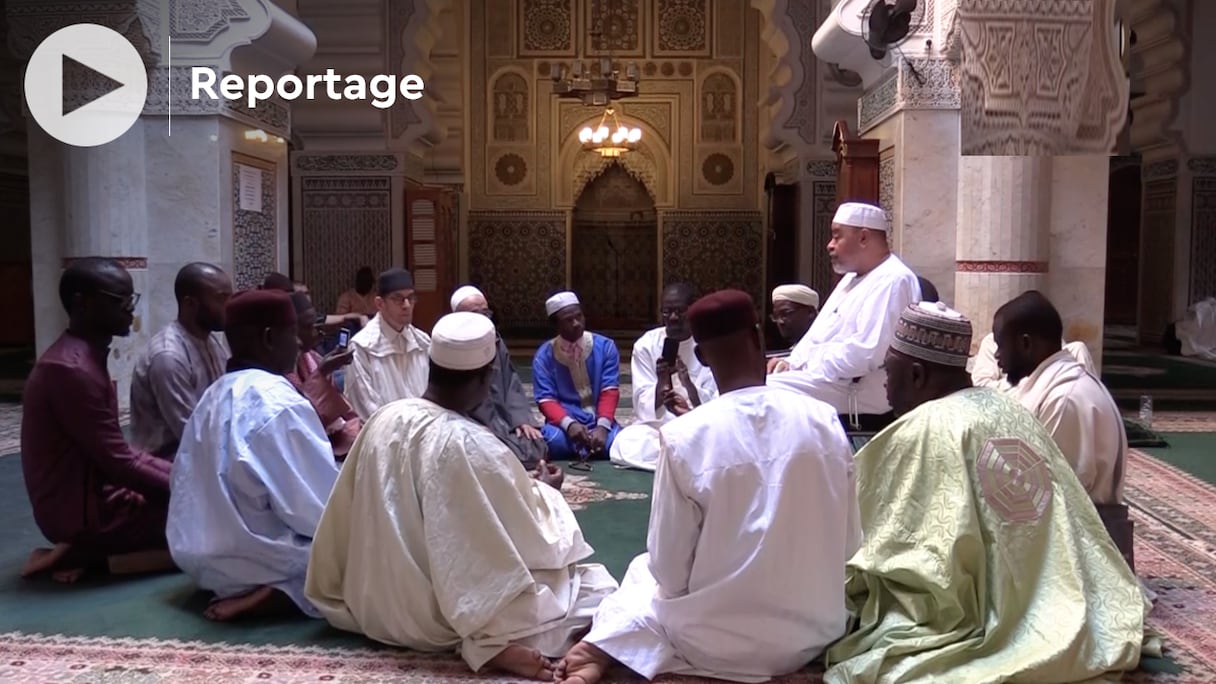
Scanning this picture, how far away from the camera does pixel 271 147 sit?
5.85 metres

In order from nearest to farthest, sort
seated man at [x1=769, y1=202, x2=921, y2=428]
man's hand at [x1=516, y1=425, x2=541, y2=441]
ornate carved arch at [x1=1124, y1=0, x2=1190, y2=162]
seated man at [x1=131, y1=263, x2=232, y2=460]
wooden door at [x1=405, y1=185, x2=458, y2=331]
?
seated man at [x1=131, y1=263, x2=232, y2=460]
seated man at [x1=769, y1=202, x2=921, y2=428]
man's hand at [x1=516, y1=425, x2=541, y2=441]
ornate carved arch at [x1=1124, y1=0, x2=1190, y2=162]
wooden door at [x1=405, y1=185, x2=458, y2=331]

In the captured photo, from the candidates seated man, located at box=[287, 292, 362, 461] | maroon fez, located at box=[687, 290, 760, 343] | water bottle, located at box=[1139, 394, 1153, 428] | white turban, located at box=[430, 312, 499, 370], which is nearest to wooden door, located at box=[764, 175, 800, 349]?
water bottle, located at box=[1139, 394, 1153, 428]

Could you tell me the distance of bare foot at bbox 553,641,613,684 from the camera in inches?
80.4

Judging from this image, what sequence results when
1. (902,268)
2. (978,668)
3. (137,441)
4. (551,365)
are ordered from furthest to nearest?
(551,365) < (902,268) < (137,441) < (978,668)

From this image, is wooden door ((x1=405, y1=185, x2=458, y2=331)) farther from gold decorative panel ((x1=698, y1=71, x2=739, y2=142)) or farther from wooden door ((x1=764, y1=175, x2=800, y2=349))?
gold decorative panel ((x1=698, y1=71, x2=739, y2=142))

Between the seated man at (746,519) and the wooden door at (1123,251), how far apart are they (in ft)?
40.0

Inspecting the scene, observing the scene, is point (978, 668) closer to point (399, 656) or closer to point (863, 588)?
point (863, 588)

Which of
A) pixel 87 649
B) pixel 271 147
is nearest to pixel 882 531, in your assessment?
pixel 87 649

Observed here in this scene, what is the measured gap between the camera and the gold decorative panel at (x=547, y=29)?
11.6 m

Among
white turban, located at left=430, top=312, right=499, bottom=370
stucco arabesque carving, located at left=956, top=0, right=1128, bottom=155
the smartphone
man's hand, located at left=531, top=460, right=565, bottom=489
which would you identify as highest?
stucco arabesque carving, located at left=956, top=0, right=1128, bottom=155

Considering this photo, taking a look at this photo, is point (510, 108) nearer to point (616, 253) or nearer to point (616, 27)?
point (616, 27)

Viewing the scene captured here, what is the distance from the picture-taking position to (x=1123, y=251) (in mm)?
13078

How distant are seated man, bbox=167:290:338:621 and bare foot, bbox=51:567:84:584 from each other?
45cm

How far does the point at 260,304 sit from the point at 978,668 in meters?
1.76
